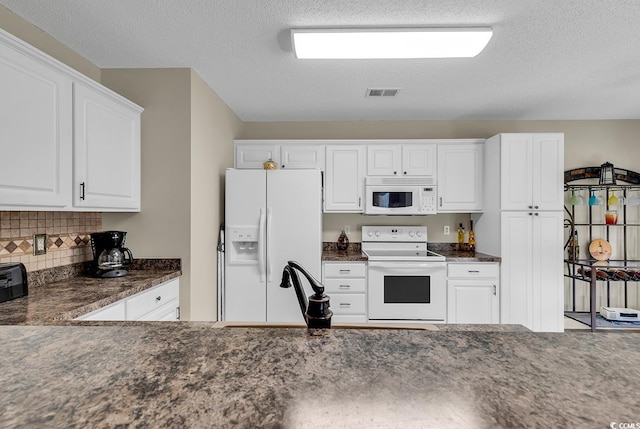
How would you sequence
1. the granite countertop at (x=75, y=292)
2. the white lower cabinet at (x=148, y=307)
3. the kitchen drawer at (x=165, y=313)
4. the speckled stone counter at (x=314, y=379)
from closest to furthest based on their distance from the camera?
the speckled stone counter at (x=314, y=379), the granite countertop at (x=75, y=292), the white lower cabinet at (x=148, y=307), the kitchen drawer at (x=165, y=313)

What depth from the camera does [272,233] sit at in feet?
10.2

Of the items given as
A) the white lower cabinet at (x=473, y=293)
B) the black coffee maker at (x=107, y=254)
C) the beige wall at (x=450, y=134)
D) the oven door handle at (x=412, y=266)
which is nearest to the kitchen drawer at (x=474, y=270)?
the white lower cabinet at (x=473, y=293)

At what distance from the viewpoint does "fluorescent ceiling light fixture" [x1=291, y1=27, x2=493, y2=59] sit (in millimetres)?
1974

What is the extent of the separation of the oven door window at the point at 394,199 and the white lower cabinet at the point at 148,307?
2164 mm

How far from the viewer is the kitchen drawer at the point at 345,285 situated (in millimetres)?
3266

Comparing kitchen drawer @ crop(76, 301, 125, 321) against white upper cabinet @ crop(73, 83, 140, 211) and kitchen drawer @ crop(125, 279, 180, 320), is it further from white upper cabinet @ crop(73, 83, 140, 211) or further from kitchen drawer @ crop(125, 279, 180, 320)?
white upper cabinet @ crop(73, 83, 140, 211)

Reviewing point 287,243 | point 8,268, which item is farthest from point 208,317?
point 8,268

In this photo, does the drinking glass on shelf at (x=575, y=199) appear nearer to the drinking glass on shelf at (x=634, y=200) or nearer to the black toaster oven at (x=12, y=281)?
the drinking glass on shelf at (x=634, y=200)

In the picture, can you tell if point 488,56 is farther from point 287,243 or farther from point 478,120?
point 287,243

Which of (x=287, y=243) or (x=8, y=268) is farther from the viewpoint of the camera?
(x=287, y=243)

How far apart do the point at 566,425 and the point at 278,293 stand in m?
2.84

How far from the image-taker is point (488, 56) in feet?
7.66

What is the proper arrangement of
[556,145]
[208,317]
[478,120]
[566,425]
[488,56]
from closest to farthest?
[566,425]
[488,56]
[208,317]
[556,145]
[478,120]

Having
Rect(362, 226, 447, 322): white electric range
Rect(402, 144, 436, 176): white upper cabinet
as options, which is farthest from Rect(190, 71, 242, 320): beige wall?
Rect(402, 144, 436, 176): white upper cabinet
